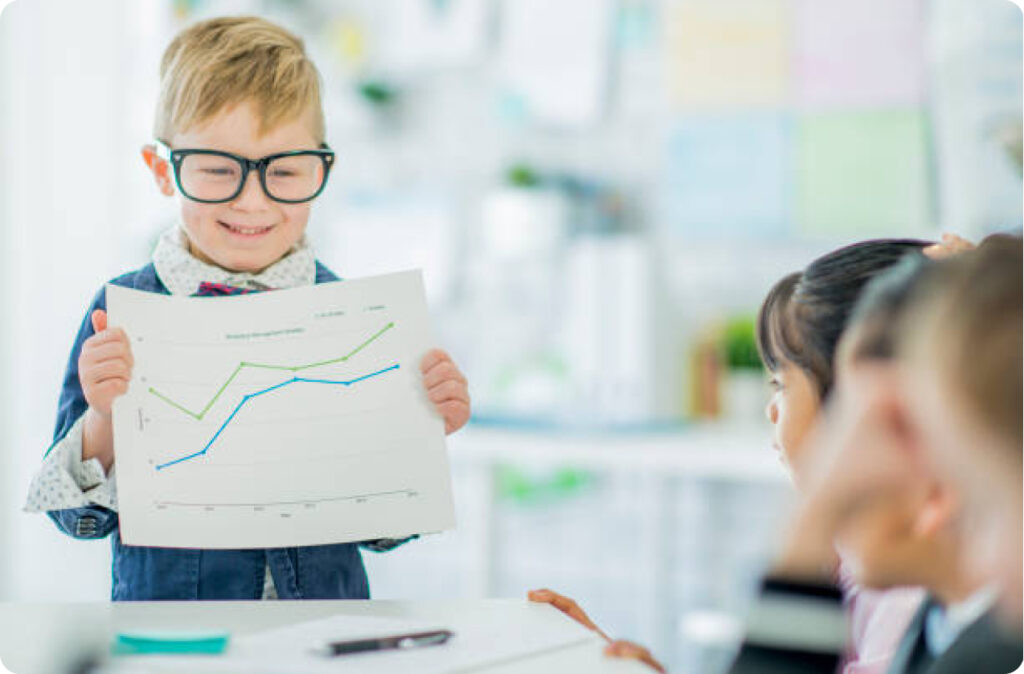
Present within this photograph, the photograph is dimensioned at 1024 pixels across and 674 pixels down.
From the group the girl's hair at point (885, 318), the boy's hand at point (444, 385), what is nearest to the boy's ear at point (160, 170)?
the boy's hand at point (444, 385)

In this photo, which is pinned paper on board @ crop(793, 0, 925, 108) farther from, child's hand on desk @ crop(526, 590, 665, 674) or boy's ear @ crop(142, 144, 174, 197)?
child's hand on desk @ crop(526, 590, 665, 674)

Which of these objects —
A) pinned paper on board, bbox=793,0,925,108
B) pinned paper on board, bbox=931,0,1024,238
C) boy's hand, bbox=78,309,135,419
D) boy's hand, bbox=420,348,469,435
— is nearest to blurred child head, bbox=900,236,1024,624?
boy's hand, bbox=420,348,469,435

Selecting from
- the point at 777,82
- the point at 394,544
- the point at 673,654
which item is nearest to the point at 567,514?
the point at 673,654

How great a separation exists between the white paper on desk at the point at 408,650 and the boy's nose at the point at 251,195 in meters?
0.43

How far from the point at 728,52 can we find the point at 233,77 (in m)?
1.65

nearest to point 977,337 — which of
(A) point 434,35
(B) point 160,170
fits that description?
(B) point 160,170

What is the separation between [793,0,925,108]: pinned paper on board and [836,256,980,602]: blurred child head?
1993 mm

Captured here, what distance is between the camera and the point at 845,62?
93.8 inches

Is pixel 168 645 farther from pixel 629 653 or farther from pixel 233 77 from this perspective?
pixel 233 77

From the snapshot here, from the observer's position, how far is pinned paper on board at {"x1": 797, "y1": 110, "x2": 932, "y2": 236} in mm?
2318

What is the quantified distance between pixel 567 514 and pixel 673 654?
0.41 meters

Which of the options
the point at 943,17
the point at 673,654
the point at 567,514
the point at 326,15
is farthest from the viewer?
the point at 326,15

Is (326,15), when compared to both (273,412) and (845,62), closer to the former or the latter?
(845,62)

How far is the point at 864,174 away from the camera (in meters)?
2.36
